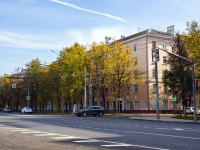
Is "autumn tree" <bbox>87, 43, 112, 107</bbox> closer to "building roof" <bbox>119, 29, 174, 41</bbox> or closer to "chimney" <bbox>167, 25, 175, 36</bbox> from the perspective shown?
"building roof" <bbox>119, 29, 174, 41</bbox>

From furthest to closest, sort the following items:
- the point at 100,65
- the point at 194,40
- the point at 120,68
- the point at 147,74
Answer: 1. the point at 147,74
2. the point at 100,65
3. the point at 120,68
4. the point at 194,40

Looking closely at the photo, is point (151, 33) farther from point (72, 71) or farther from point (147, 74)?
point (72, 71)

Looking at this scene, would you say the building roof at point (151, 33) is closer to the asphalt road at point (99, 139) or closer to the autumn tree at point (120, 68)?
the autumn tree at point (120, 68)

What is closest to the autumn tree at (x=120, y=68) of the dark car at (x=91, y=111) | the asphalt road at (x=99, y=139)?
the dark car at (x=91, y=111)

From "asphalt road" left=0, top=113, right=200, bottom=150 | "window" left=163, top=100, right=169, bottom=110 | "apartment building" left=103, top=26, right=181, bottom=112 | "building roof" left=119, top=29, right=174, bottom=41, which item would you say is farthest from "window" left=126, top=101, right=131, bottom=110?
"asphalt road" left=0, top=113, right=200, bottom=150

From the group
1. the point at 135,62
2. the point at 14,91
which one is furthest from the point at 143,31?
the point at 14,91

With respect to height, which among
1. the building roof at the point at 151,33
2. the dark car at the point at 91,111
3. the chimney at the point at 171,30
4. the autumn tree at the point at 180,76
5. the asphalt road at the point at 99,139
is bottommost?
the dark car at the point at 91,111

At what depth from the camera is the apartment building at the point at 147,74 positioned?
6281 centimetres

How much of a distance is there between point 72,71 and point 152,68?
15.7 meters

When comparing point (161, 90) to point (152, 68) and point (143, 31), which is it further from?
point (143, 31)

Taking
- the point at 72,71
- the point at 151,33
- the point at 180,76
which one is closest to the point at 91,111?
the point at 72,71

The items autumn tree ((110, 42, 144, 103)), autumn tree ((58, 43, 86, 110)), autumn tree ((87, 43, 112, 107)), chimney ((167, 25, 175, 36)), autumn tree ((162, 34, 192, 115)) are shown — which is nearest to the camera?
autumn tree ((162, 34, 192, 115))

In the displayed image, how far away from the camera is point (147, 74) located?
2472 inches

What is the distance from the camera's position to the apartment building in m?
62.8
